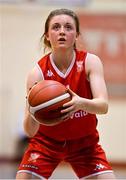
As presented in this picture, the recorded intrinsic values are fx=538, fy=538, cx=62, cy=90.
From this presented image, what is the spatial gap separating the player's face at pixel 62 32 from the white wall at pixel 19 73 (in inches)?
178

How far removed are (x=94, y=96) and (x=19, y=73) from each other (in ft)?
15.9

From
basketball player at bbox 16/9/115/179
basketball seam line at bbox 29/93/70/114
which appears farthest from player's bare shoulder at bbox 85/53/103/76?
basketball seam line at bbox 29/93/70/114

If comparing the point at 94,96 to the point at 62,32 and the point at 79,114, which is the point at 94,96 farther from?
the point at 62,32

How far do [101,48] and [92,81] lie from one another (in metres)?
4.75

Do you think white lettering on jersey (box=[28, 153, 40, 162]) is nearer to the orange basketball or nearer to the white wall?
the orange basketball

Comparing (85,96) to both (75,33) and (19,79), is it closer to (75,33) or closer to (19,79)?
(75,33)

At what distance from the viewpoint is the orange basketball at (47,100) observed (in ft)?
9.68

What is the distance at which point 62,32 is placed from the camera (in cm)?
321

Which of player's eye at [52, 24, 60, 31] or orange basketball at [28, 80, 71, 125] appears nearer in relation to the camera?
orange basketball at [28, 80, 71, 125]

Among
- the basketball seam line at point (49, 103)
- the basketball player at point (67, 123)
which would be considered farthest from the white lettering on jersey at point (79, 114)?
the basketball seam line at point (49, 103)

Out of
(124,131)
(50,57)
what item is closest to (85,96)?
(50,57)

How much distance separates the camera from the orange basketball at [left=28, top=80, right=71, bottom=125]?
2949 millimetres

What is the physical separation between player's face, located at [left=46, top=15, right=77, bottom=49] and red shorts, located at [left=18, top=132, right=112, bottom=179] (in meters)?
0.61

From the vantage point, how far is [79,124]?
11.0 feet
